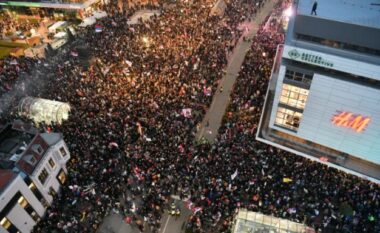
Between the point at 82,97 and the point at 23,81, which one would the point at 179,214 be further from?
Result: the point at 23,81

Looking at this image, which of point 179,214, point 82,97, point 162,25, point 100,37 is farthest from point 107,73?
point 179,214

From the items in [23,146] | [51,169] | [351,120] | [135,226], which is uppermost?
[351,120]

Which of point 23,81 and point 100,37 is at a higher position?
point 100,37

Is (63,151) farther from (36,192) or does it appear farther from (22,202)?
(22,202)

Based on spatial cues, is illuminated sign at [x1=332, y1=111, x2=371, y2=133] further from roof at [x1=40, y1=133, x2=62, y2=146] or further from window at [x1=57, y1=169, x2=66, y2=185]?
window at [x1=57, y1=169, x2=66, y2=185]

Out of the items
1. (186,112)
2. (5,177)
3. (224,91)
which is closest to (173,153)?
(186,112)
